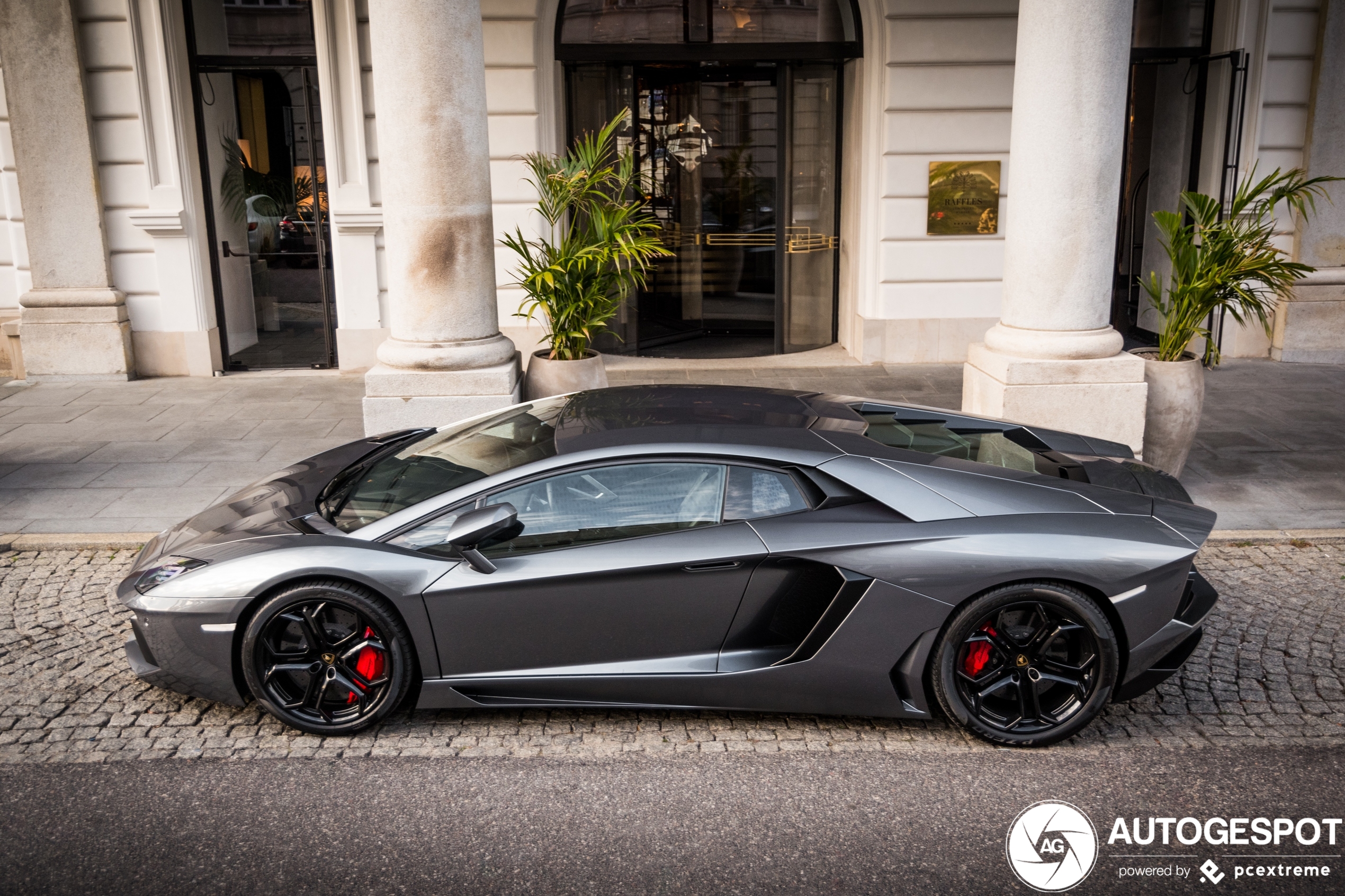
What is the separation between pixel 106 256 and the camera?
1152 centimetres

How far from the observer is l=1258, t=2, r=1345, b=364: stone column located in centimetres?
1167

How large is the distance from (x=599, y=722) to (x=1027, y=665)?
5.76 ft

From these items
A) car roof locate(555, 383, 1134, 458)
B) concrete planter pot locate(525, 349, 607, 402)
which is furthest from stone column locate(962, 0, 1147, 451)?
concrete planter pot locate(525, 349, 607, 402)

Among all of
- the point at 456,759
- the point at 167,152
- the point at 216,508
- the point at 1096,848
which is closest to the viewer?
the point at 1096,848

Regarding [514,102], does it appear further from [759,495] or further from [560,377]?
[759,495]

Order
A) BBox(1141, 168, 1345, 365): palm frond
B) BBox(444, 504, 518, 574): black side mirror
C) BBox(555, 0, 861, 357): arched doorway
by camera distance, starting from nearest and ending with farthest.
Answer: BBox(444, 504, 518, 574): black side mirror → BBox(1141, 168, 1345, 365): palm frond → BBox(555, 0, 861, 357): arched doorway

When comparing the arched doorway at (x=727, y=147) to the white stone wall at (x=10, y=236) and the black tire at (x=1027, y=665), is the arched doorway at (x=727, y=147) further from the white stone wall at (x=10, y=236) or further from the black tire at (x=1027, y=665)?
the black tire at (x=1027, y=665)

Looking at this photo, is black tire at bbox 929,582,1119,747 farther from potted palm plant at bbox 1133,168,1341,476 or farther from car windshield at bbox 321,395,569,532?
Result: potted palm plant at bbox 1133,168,1341,476

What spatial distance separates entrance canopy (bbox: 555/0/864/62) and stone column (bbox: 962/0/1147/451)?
467 centimetres

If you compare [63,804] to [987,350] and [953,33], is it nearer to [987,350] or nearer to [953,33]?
[987,350]

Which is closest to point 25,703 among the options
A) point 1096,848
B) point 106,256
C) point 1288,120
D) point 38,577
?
point 38,577

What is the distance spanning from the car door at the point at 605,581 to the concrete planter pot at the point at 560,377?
3.53 metres

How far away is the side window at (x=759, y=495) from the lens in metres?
4.46

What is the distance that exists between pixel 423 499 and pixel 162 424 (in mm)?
6221
